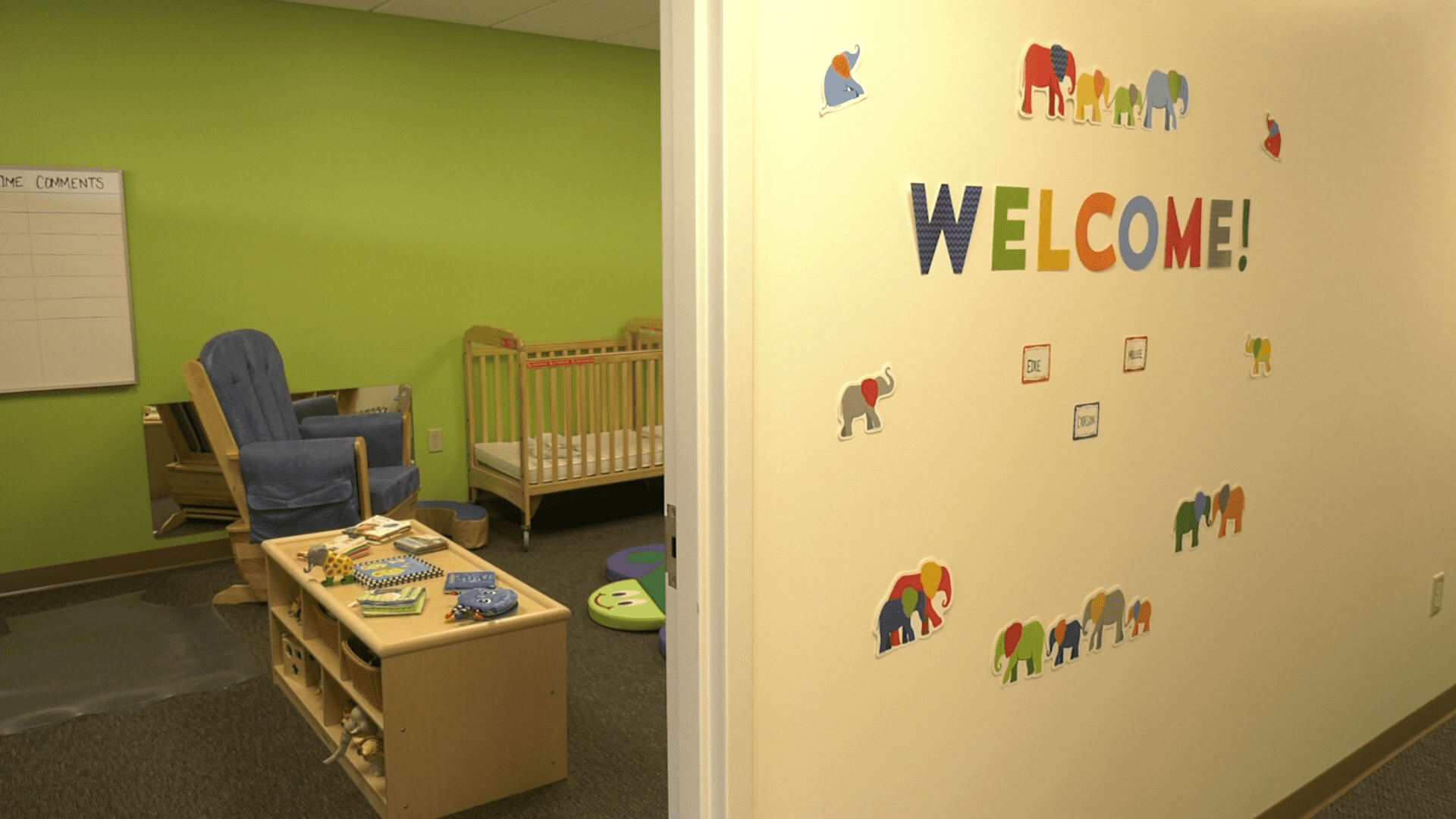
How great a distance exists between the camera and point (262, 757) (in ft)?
8.91

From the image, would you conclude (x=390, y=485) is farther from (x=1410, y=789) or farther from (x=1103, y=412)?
(x=1410, y=789)

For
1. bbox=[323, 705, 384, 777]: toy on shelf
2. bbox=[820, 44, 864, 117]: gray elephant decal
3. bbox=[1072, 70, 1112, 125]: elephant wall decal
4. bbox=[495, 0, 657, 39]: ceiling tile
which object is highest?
bbox=[495, 0, 657, 39]: ceiling tile

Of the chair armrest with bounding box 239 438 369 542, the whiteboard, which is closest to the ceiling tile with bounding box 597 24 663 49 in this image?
the whiteboard

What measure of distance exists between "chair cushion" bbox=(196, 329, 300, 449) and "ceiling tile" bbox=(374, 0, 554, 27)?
152cm

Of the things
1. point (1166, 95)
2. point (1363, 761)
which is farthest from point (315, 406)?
point (1363, 761)

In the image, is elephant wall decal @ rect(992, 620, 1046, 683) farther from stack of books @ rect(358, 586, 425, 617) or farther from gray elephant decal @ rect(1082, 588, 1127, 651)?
stack of books @ rect(358, 586, 425, 617)

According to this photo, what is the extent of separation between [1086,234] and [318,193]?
376 cm

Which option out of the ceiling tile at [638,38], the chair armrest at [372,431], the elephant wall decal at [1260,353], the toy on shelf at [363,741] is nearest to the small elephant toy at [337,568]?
the toy on shelf at [363,741]

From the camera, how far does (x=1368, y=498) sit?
8.19 feet

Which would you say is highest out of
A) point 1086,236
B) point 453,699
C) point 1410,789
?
point 1086,236

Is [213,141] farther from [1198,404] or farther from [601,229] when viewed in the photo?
[1198,404]

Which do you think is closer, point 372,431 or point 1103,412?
point 1103,412

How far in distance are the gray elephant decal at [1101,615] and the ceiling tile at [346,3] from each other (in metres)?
3.85

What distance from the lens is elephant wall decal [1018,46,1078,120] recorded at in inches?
59.8
